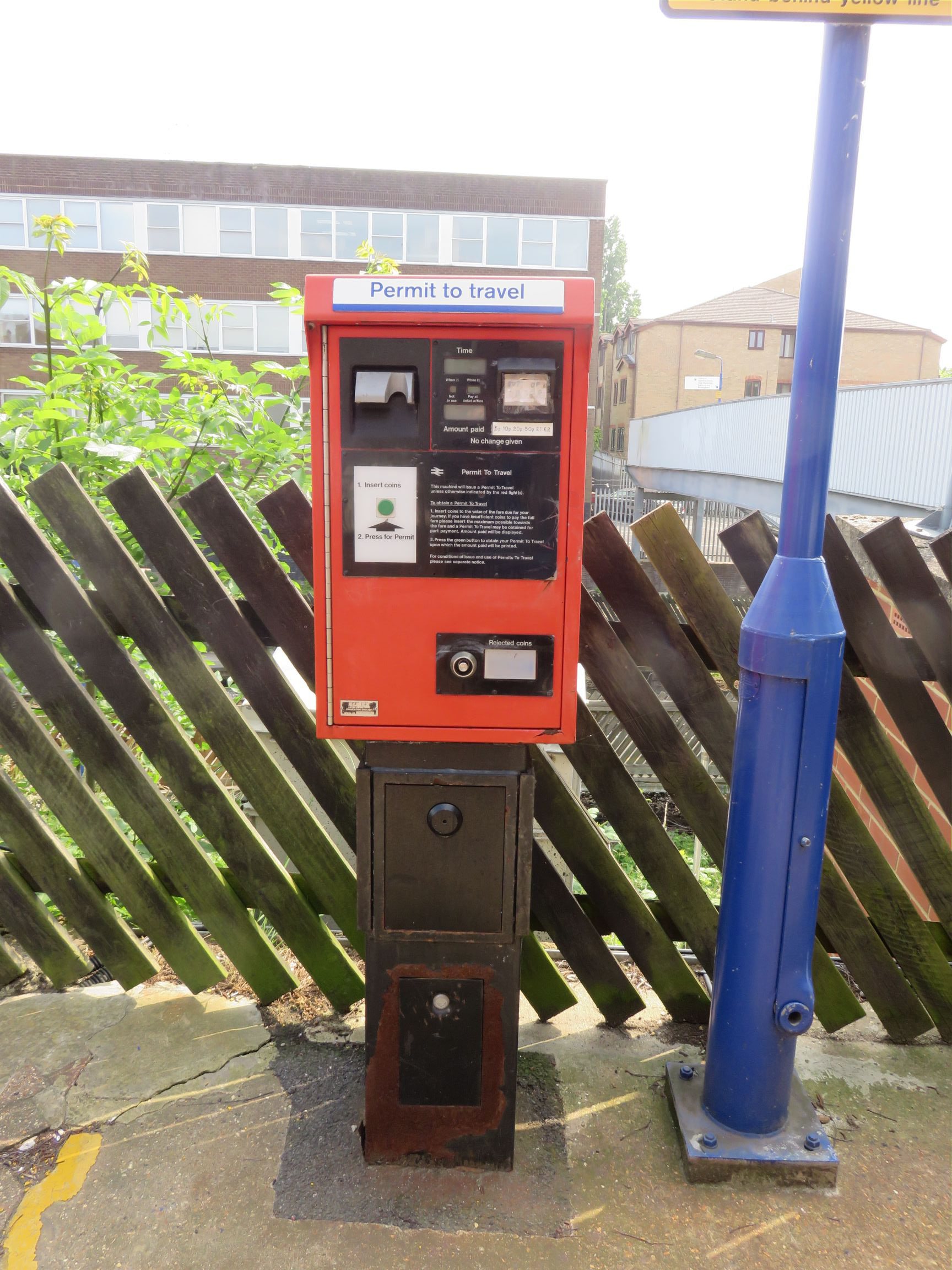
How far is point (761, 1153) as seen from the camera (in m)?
2.06

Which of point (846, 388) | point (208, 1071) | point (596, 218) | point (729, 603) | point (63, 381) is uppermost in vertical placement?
point (596, 218)

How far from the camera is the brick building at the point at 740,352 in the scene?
45250 millimetres

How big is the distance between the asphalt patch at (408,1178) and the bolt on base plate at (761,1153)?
318mm

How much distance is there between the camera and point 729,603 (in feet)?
7.66

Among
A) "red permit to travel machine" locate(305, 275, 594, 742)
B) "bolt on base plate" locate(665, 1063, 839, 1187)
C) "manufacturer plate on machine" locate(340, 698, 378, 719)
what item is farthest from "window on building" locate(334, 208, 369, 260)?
"bolt on base plate" locate(665, 1063, 839, 1187)

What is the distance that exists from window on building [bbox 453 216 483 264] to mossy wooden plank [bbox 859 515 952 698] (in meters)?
29.7

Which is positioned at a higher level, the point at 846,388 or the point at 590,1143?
the point at 846,388

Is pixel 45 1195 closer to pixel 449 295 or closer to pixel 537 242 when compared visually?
pixel 449 295

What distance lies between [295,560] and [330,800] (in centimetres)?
70

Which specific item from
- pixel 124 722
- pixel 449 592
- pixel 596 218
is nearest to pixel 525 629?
pixel 449 592

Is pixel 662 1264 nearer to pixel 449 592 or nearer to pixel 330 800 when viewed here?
pixel 330 800

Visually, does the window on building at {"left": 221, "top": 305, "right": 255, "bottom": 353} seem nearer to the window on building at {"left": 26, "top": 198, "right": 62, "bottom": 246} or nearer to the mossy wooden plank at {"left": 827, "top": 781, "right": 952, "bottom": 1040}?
the window on building at {"left": 26, "top": 198, "right": 62, "bottom": 246}

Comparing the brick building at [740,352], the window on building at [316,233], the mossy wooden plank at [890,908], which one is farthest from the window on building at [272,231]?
the mossy wooden plank at [890,908]

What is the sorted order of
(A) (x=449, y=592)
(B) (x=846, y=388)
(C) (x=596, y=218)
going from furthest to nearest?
(C) (x=596, y=218), (B) (x=846, y=388), (A) (x=449, y=592)
